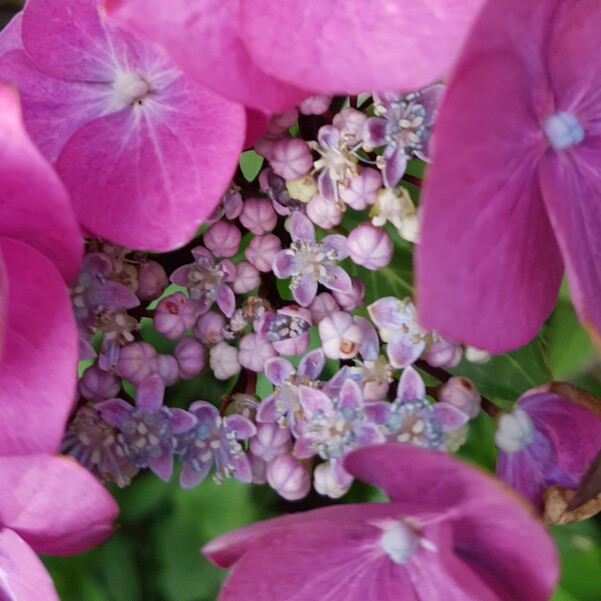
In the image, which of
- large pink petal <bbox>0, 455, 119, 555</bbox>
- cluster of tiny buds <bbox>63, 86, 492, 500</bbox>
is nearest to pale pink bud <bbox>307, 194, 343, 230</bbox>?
cluster of tiny buds <bbox>63, 86, 492, 500</bbox>

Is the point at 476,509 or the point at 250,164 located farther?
the point at 250,164

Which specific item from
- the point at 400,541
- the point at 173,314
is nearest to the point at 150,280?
the point at 173,314

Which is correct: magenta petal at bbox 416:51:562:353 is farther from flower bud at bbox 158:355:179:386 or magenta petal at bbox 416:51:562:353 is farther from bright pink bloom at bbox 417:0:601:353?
flower bud at bbox 158:355:179:386

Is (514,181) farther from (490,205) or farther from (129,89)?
(129,89)

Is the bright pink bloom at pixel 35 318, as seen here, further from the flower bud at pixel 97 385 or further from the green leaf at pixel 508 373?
the green leaf at pixel 508 373

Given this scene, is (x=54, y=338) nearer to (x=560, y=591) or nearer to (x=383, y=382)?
(x=383, y=382)

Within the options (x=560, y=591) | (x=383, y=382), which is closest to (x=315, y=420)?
(x=383, y=382)
